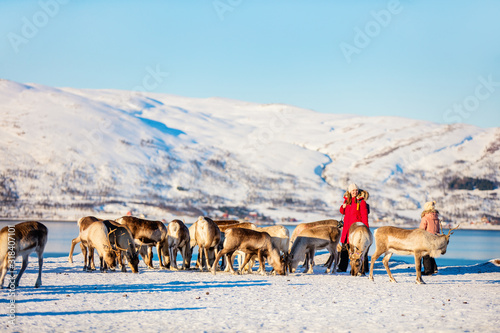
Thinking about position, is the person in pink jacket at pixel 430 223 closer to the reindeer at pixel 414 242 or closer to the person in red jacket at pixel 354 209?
the person in red jacket at pixel 354 209

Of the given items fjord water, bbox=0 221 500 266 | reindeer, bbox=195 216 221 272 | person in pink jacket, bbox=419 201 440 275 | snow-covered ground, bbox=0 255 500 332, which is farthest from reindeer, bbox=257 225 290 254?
fjord water, bbox=0 221 500 266

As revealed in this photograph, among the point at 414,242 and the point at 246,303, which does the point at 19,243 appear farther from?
the point at 414,242

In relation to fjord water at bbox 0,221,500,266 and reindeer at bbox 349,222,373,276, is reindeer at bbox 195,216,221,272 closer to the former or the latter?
reindeer at bbox 349,222,373,276

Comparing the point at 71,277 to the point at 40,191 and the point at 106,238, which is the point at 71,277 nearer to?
the point at 106,238

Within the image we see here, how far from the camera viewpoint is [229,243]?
17.7 metres

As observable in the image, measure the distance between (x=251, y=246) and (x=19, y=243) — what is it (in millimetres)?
A: 6990

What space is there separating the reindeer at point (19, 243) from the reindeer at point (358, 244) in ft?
29.9

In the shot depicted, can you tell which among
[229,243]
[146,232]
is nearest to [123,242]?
[146,232]

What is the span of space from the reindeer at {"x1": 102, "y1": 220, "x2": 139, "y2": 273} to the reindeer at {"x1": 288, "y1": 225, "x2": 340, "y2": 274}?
494 centimetres

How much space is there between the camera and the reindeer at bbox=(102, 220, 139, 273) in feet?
58.4

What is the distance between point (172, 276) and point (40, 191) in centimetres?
15920

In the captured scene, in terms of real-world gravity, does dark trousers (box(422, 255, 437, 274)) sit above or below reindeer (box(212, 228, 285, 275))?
below

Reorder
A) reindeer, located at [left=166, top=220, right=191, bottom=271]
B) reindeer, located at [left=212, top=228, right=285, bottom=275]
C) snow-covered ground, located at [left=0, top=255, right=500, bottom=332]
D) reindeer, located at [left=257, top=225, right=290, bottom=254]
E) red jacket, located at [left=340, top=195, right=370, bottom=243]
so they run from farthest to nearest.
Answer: reindeer, located at [left=166, top=220, right=191, bottom=271]
reindeer, located at [left=257, top=225, right=290, bottom=254]
red jacket, located at [left=340, top=195, right=370, bottom=243]
reindeer, located at [left=212, top=228, right=285, bottom=275]
snow-covered ground, located at [left=0, top=255, right=500, bottom=332]

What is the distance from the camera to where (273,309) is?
39.1 ft
